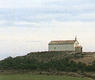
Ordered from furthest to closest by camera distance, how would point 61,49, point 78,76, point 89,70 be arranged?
point 61,49 → point 89,70 → point 78,76

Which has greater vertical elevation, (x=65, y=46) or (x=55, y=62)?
(x=65, y=46)

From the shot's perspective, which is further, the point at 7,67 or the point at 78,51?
the point at 78,51

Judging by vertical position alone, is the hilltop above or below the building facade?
below

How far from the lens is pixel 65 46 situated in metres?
96.2

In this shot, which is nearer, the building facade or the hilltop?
the hilltop

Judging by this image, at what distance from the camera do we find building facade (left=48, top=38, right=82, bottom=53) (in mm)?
95000

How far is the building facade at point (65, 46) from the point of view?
9500cm

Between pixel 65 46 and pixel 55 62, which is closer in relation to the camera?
pixel 55 62

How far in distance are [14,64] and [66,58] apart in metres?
14.5

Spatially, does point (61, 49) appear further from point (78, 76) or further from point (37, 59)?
point (78, 76)

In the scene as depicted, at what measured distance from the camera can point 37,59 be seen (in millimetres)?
90250

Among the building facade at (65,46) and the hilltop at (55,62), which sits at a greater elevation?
the building facade at (65,46)

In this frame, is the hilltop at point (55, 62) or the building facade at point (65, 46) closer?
the hilltop at point (55, 62)

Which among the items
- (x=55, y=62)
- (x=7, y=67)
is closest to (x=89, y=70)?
(x=55, y=62)
